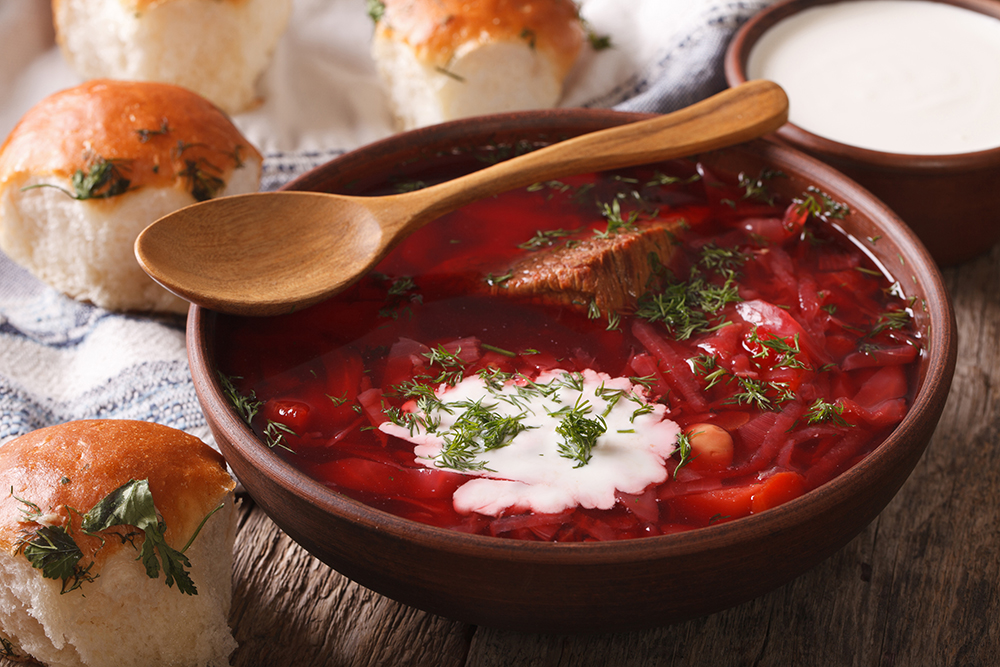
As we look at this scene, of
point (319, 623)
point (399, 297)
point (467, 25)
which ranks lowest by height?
point (319, 623)

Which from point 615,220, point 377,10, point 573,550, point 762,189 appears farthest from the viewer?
point 377,10

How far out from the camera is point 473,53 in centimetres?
310

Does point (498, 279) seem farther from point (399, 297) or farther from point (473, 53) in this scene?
point (473, 53)

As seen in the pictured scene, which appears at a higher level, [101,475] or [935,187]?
[935,187]

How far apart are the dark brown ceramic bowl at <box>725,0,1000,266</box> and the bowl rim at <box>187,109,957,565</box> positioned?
547 millimetres

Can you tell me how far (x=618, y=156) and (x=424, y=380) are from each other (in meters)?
0.83

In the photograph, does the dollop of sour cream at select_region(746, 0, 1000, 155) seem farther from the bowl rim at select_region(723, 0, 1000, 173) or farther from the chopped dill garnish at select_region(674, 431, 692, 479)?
the chopped dill garnish at select_region(674, 431, 692, 479)

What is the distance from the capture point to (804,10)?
11.1 ft

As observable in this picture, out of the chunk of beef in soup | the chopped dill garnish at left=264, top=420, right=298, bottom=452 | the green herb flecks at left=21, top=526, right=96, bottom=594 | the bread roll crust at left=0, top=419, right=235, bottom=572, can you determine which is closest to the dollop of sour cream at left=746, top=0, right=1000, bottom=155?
the chunk of beef in soup

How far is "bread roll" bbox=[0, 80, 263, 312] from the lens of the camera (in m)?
2.49

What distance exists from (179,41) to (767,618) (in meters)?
2.61

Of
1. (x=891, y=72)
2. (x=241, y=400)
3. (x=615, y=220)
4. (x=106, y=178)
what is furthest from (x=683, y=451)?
(x=891, y=72)

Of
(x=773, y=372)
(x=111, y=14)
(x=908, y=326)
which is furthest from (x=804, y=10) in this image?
(x=111, y=14)

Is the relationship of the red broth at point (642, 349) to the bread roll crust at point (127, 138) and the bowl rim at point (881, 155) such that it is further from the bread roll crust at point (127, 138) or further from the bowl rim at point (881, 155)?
the bread roll crust at point (127, 138)
